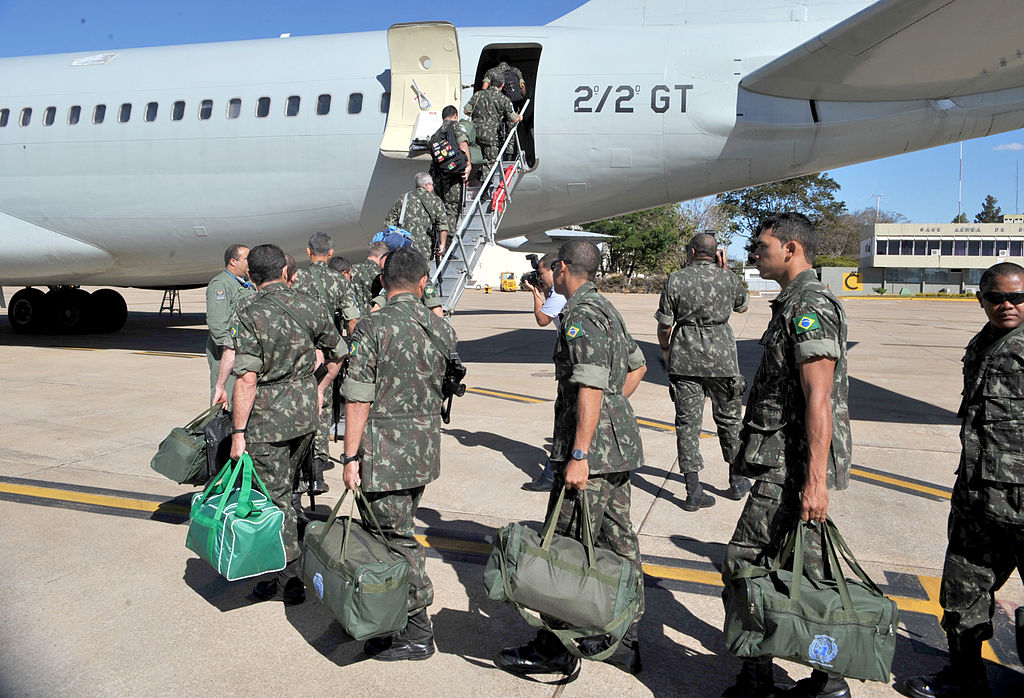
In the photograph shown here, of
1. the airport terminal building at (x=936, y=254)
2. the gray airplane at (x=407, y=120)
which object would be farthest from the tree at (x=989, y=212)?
the gray airplane at (x=407, y=120)

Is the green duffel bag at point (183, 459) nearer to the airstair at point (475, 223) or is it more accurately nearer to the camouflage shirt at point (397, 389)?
the camouflage shirt at point (397, 389)

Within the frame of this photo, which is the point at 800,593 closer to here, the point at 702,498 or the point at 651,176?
the point at 702,498

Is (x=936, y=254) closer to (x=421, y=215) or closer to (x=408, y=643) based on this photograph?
(x=421, y=215)

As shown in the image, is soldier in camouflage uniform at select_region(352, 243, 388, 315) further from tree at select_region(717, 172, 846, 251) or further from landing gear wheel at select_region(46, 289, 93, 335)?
tree at select_region(717, 172, 846, 251)

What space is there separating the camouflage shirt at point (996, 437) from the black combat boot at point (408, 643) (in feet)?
8.33

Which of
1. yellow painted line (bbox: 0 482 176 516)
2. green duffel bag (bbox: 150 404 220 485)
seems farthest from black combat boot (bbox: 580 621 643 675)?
yellow painted line (bbox: 0 482 176 516)

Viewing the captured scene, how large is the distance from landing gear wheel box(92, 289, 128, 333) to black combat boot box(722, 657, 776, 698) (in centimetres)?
1697

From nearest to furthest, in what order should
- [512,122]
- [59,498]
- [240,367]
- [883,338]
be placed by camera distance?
[240,367] < [59,498] < [512,122] < [883,338]

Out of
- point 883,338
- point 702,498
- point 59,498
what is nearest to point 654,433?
point 702,498

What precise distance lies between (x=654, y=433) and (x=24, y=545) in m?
5.81

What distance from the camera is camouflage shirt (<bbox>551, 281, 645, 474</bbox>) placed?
3.34 metres

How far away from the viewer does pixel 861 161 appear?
1037 cm

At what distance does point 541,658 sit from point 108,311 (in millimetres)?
16659

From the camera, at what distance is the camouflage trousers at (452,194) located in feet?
32.4
